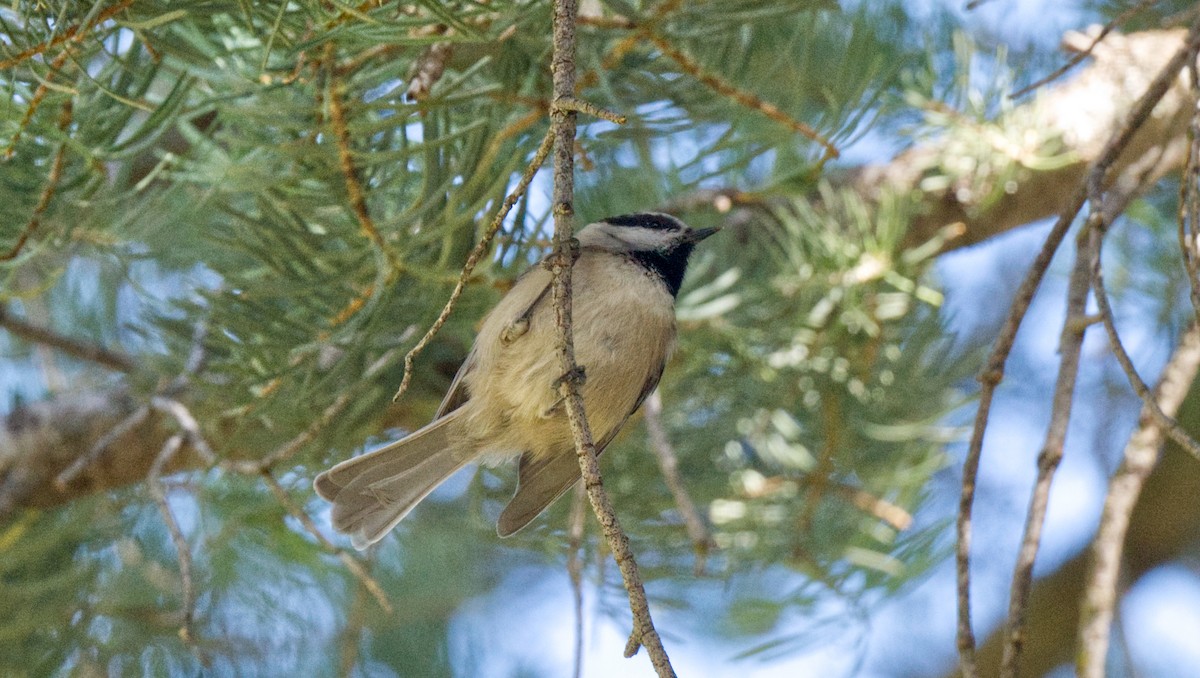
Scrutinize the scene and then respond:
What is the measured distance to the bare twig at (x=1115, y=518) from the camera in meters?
1.65

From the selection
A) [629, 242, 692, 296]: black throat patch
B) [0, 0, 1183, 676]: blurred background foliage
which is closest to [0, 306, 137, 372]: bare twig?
[0, 0, 1183, 676]: blurred background foliage

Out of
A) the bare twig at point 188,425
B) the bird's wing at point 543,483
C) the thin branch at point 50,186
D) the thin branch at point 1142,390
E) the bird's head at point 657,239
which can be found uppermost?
the bird's head at point 657,239

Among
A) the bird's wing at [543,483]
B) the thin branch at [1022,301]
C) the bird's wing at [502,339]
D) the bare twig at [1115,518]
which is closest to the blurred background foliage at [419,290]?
the bird's wing at [502,339]

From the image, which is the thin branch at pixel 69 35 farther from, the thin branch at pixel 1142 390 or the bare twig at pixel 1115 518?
the bare twig at pixel 1115 518

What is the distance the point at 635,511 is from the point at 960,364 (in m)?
0.96

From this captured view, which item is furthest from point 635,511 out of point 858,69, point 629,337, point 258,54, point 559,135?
point 559,135

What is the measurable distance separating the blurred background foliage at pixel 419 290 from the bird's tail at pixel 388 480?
0.44ft

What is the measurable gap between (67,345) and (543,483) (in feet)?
4.43

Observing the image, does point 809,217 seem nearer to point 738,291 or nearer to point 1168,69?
point 738,291

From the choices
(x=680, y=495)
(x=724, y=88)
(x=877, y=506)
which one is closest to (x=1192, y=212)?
(x=724, y=88)

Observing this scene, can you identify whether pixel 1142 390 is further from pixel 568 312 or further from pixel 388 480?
pixel 388 480

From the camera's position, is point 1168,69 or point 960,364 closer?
point 1168,69

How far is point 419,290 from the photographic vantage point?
2119mm

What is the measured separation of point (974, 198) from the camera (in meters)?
2.88
